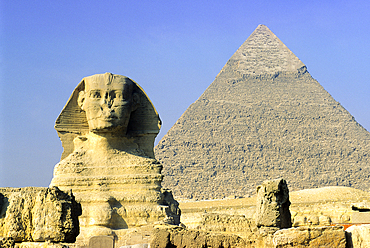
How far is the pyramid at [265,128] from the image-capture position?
16450 cm

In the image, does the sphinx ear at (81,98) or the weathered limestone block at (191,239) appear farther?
Answer: the sphinx ear at (81,98)

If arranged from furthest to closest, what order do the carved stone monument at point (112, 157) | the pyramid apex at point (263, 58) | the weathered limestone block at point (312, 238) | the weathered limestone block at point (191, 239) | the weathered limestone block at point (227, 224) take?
1. the pyramid apex at point (263, 58)
2. the carved stone monument at point (112, 157)
3. the weathered limestone block at point (227, 224)
4. the weathered limestone block at point (191, 239)
5. the weathered limestone block at point (312, 238)

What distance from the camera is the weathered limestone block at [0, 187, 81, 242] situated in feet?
12.9

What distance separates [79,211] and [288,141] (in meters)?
165

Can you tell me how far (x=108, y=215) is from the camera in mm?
9805

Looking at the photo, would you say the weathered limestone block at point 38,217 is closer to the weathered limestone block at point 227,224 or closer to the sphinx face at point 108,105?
the weathered limestone block at point 227,224

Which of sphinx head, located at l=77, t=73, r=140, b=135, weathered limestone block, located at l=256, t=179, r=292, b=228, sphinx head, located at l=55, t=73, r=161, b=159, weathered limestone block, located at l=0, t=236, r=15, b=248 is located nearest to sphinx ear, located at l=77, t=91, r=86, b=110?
sphinx head, located at l=55, t=73, r=161, b=159

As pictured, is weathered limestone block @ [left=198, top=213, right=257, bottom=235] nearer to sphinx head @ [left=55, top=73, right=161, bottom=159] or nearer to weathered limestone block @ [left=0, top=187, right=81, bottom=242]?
weathered limestone block @ [left=0, top=187, right=81, bottom=242]

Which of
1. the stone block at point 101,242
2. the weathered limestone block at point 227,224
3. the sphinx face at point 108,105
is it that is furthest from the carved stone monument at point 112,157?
the weathered limestone block at point 227,224

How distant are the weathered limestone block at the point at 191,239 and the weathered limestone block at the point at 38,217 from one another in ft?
3.60

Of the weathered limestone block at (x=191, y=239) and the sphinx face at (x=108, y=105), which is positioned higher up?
the sphinx face at (x=108, y=105)

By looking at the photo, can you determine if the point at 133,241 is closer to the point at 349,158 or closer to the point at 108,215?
Answer: the point at 108,215

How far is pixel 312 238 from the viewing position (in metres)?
4.35

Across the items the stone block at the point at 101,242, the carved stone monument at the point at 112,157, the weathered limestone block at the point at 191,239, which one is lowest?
the weathered limestone block at the point at 191,239
